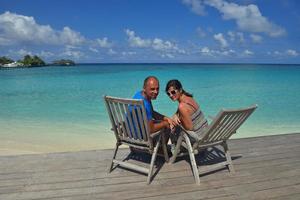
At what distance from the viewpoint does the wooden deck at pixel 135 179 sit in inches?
117

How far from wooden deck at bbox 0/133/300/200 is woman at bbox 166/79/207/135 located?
535 millimetres

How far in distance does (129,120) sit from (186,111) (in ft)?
2.08

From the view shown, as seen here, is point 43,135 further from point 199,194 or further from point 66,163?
point 199,194

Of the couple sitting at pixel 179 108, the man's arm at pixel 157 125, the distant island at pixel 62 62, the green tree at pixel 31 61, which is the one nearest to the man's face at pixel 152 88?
the couple sitting at pixel 179 108

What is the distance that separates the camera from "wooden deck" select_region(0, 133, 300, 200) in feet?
9.72

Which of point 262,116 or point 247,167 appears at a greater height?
point 247,167

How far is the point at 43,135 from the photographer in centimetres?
775

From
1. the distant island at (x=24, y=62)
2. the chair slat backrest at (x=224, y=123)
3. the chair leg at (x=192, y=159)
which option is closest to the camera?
the chair slat backrest at (x=224, y=123)

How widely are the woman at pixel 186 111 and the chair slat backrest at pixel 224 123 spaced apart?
8.7 inches

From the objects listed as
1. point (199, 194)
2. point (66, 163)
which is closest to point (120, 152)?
point (66, 163)

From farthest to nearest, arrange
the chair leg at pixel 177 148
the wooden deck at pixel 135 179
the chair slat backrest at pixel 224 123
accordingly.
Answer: the chair leg at pixel 177 148
the chair slat backrest at pixel 224 123
the wooden deck at pixel 135 179

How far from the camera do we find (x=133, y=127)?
335cm

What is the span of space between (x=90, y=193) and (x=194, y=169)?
3.59 feet

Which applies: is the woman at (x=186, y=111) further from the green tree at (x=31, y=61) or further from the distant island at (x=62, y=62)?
the distant island at (x=62, y=62)
